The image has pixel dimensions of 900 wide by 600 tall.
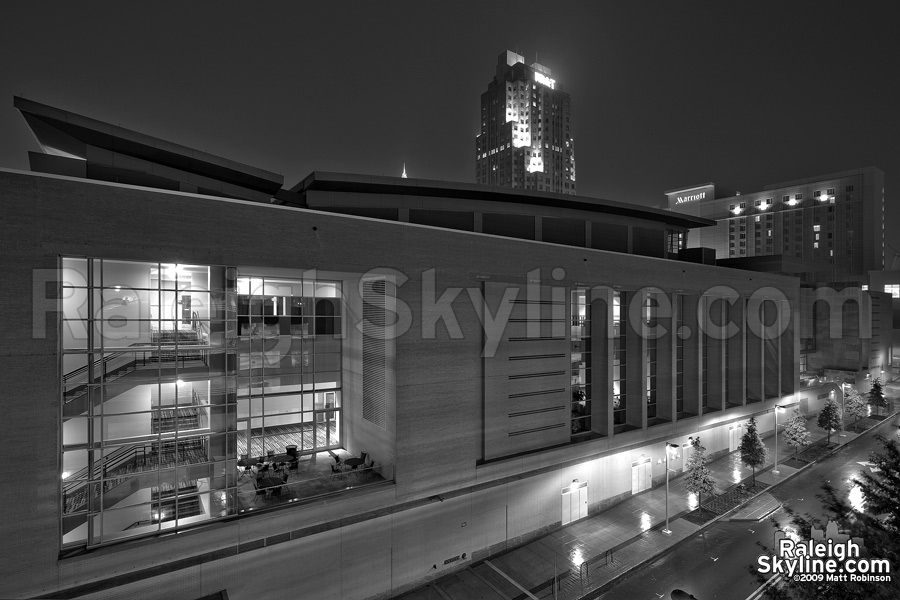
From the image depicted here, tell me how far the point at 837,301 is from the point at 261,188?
200ft

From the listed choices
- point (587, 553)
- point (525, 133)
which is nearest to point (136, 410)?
point (587, 553)

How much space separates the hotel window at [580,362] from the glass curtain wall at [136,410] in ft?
57.7

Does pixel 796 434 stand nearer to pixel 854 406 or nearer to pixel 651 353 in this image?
pixel 854 406

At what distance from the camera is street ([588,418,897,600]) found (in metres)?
17.6

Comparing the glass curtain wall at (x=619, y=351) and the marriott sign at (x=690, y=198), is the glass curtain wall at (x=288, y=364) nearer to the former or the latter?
the glass curtain wall at (x=619, y=351)

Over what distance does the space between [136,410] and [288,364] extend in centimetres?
571

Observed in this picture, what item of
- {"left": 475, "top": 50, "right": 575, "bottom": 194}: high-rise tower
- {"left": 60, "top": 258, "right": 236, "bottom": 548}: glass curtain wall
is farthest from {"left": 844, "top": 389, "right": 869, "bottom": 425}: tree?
{"left": 475, "top": 50, "right": 575, "bottom": 194}: high-rise tower

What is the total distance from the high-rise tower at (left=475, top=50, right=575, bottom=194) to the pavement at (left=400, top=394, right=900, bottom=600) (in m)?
92.2

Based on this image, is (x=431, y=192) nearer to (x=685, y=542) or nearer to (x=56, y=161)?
(x=56, y=161)

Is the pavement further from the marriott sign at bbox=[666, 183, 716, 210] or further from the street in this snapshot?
the marriott sign at bbox=[666, 183, 716, 210]

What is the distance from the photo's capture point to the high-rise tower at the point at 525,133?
362ft

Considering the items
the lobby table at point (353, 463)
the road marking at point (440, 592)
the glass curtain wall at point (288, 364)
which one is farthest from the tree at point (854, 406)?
the glass curtain wall at point (288, 364)

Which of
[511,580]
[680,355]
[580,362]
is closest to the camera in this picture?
[511,580]

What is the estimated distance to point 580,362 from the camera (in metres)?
25.5
